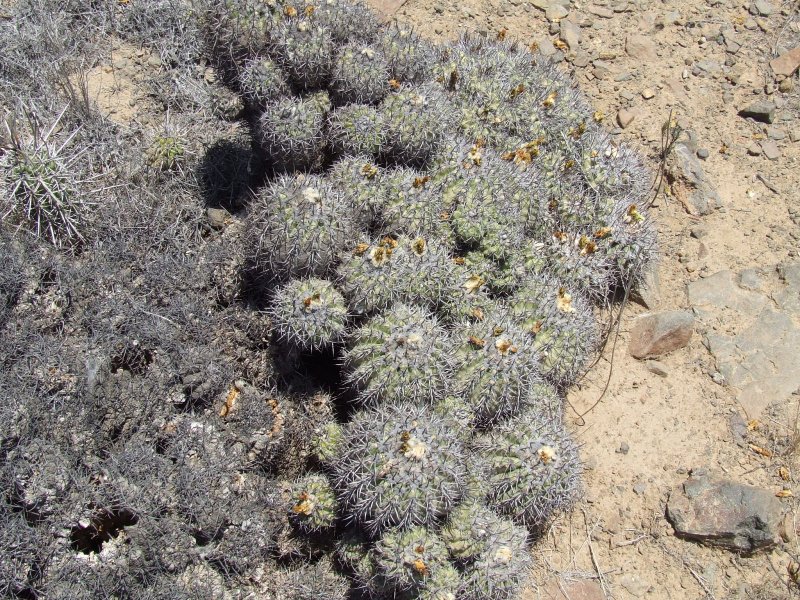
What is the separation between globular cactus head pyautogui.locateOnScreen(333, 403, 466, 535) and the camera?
3.14 metres

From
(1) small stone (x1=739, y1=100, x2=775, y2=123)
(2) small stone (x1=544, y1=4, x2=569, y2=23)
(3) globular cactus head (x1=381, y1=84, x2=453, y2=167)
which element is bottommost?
(1) small stone (x1=739, y1=100, x2=775, y2=123)

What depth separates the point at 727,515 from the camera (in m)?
3.74

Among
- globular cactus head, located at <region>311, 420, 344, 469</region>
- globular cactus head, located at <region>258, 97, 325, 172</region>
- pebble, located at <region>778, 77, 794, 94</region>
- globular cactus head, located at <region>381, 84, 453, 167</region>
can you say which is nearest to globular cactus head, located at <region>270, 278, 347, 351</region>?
globular cactus head, located at <region>311, 420, 344, 469</region>

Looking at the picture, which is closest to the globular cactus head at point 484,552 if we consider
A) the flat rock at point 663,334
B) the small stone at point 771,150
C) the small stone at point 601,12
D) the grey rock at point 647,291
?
the flat rock at point 663,334

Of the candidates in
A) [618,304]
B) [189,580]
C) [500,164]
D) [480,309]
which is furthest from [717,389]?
[189,580]

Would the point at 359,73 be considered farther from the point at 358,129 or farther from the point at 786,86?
the point at 786,86

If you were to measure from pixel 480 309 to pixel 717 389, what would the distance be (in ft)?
5.27

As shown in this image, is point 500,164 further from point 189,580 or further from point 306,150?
point 189,580

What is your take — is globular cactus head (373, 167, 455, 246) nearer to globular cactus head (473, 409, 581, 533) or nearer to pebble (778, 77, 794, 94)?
globular cactus head (473, 409, 581, 533)

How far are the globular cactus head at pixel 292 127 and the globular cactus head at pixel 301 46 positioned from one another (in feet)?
0.54

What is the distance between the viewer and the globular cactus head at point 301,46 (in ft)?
12.3

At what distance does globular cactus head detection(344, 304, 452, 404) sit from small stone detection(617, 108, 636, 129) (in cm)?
272

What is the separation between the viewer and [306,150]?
399 centimetres

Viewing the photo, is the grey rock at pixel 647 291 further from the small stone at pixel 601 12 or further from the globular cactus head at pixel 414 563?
the small stone at pixel 601 12
